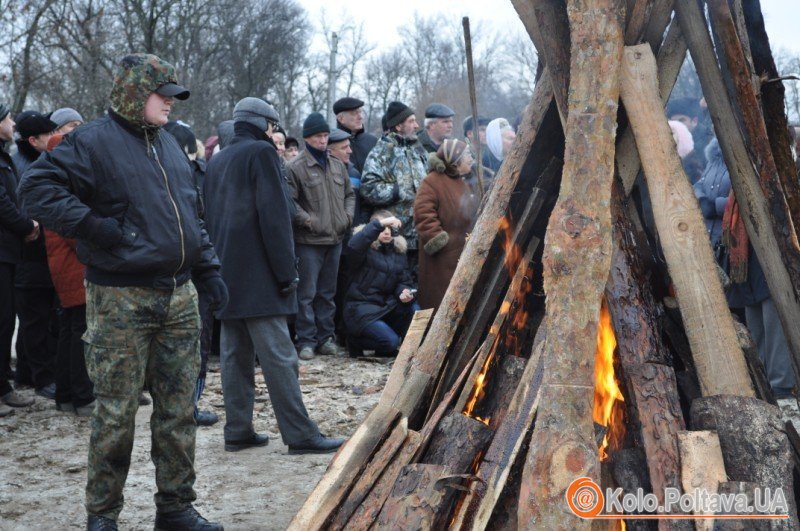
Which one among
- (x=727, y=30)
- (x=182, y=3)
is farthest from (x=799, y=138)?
(x=182, y=3)

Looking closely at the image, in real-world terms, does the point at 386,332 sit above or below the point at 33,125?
below

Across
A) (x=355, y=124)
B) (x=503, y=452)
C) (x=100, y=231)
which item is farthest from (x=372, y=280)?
(x=503, y=452)

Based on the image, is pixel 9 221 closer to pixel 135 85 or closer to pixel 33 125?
pixel 33 125

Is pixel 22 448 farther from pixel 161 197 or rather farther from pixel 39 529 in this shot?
pixel 161 197

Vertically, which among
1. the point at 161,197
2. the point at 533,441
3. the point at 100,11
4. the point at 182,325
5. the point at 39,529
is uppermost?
the point at 100,11

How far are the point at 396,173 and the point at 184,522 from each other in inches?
→ 207

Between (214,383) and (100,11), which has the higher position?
(100,11)

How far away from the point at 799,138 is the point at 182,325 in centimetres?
524

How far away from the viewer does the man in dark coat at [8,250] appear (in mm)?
6770

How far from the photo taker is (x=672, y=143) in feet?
12.1

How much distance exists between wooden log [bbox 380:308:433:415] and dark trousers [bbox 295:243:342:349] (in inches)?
168

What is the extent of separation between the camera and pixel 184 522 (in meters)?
4.38

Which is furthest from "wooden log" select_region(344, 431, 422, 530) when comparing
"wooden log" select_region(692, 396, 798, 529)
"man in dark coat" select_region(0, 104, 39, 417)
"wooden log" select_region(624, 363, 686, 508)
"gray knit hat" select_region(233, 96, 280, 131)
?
"man in dark coat" select_region(0, 104, 39, 417)

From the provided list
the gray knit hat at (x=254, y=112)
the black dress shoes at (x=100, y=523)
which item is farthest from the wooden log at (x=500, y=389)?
the gray knit hat at (x=254, y=112)
